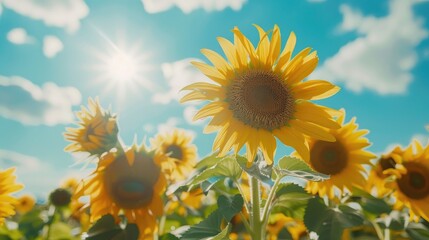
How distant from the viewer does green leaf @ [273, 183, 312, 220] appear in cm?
A: 344

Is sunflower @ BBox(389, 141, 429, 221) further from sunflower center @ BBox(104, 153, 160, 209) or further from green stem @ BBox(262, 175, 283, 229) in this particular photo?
sunflower center @ BBox(104, 153, 160, 209)

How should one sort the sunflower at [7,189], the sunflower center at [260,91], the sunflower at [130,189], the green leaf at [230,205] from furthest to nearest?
the sunflower at [7,189], the sunflower at [130,189], the sunflower center at [260,91], the green leaf at [230,205]

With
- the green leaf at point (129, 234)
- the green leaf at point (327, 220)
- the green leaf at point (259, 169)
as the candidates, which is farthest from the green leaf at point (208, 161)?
the green leaf at point (327, 220)

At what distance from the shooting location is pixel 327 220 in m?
3.52

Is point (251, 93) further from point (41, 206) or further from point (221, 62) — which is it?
point (41, 206)

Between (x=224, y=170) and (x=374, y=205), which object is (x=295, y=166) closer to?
(x=224, y=170)

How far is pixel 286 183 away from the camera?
137 inches

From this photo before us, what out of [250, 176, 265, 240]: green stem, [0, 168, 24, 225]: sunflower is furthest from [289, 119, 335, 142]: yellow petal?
[0, 168, 24, 225]: sunflower

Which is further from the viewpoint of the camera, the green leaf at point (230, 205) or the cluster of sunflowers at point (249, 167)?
the cluster of sunflowers at point (249, 167)

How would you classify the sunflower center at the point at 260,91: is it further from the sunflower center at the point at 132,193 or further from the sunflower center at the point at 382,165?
the sunflower center at the point at 382,165

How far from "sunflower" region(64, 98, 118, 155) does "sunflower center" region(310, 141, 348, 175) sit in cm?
201

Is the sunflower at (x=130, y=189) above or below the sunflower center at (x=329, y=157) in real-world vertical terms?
below

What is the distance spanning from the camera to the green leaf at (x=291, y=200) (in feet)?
11.3

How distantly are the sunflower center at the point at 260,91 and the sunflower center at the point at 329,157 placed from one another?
1.08 meters
